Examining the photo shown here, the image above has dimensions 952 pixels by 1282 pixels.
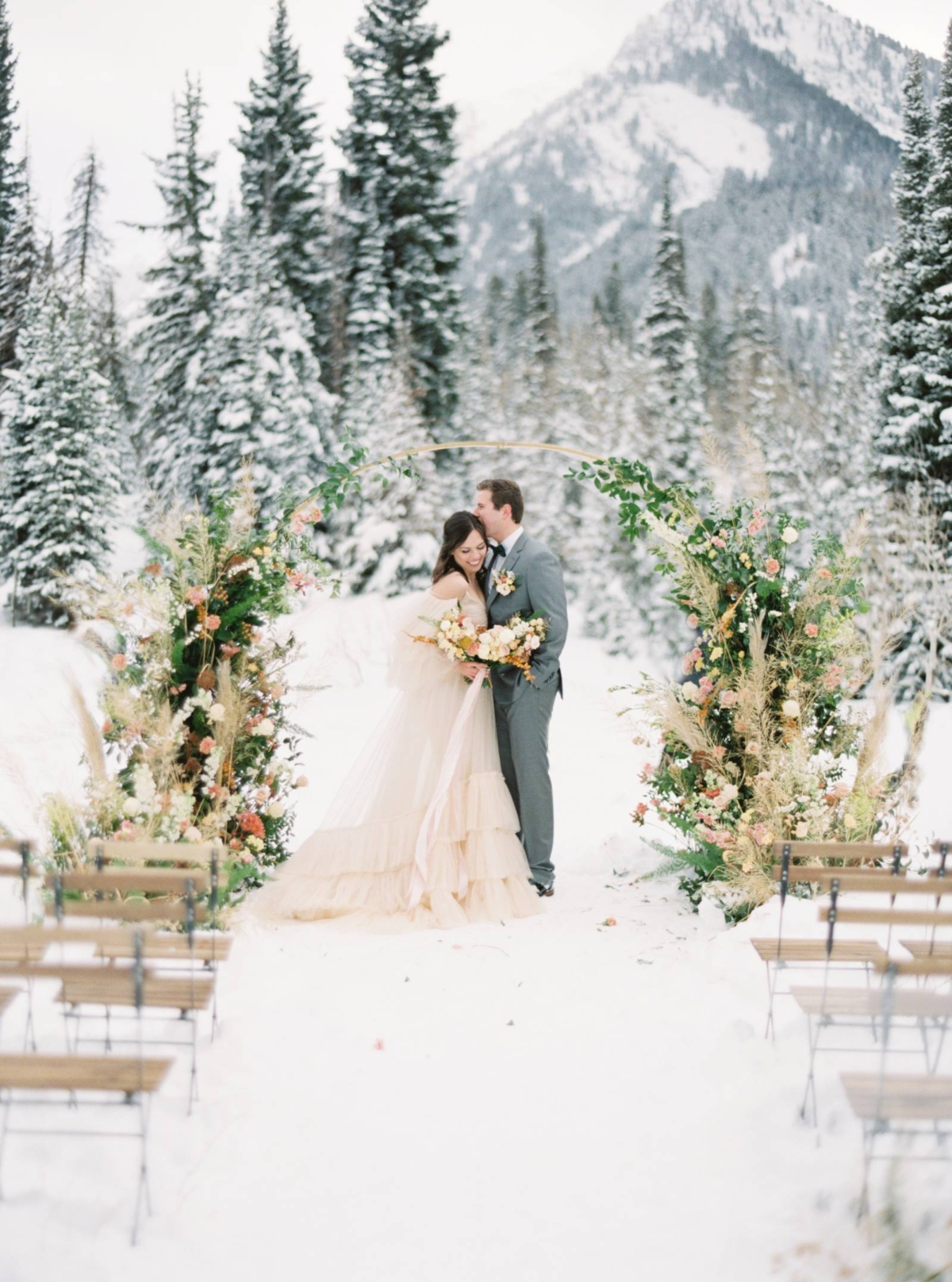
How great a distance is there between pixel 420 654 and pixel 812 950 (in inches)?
113

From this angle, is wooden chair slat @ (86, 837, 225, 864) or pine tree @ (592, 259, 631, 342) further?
pine tree @ (592, 259, 631, 342)

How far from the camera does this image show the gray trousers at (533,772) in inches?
247

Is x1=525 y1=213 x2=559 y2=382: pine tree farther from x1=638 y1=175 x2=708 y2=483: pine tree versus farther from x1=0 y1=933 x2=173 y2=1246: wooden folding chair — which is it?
x1=0 y1=933 x2=173 y2=1246: wooden folding chair

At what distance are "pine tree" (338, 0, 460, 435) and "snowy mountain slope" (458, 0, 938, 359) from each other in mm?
21503

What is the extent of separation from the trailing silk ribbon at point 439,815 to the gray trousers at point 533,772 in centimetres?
31

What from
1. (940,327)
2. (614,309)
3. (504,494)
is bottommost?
(504,494)

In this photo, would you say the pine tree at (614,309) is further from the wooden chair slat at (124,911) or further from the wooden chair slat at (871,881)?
the wooden chair slat at (124,911)

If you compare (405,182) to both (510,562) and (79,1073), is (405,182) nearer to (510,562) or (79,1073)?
(510,562)

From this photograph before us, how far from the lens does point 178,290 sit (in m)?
26.4

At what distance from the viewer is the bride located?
5906 mm

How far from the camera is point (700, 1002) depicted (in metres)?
4.73

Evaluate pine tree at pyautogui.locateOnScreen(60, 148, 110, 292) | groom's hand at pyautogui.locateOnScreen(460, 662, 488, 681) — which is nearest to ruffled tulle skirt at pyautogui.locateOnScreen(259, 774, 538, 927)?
groom's hand at pyautogui.locateOnScreen(460, 662, 488, 681)

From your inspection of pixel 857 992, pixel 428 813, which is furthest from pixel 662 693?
pixel 857 992

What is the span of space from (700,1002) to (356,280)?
25.4m
